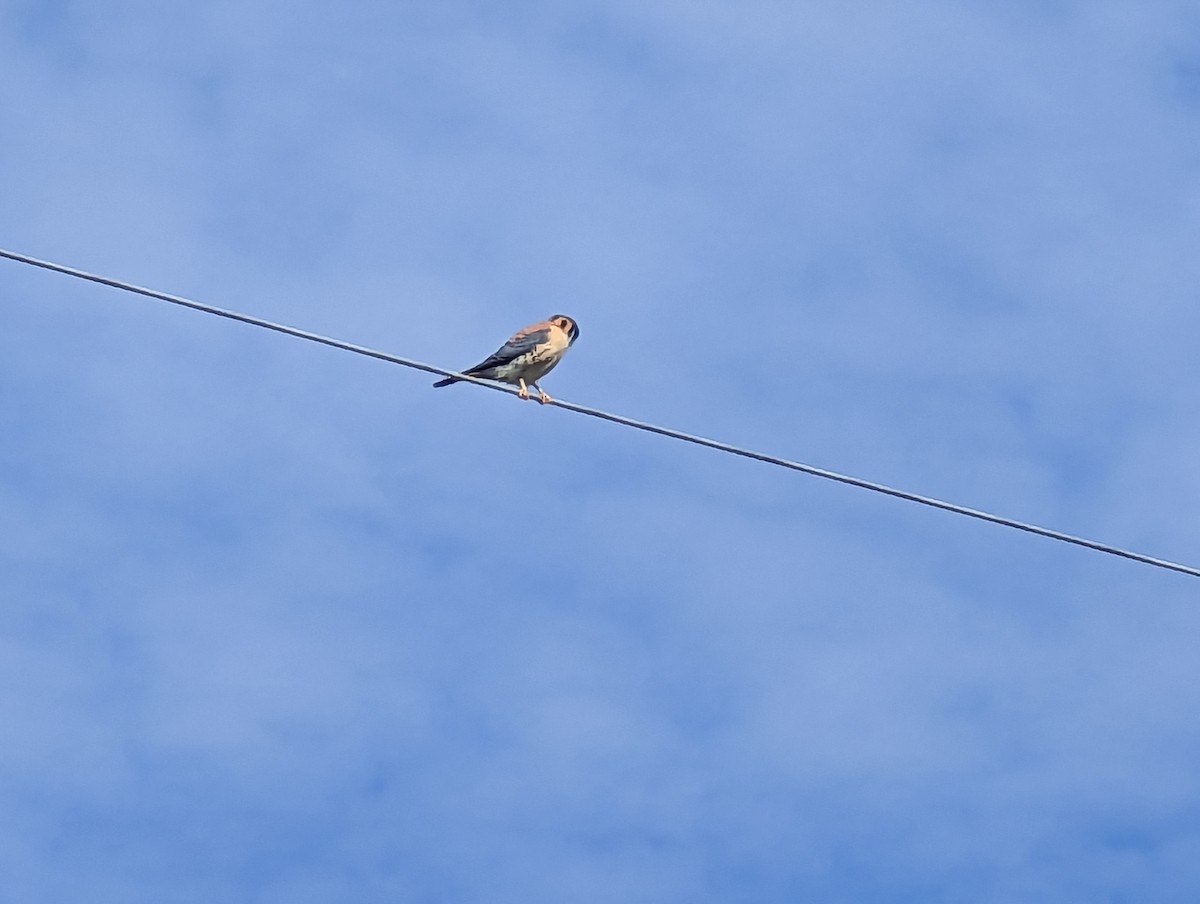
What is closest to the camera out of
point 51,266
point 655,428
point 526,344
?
point 51,266

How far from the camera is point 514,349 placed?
14148mm

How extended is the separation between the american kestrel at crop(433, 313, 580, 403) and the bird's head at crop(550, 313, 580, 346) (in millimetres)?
18

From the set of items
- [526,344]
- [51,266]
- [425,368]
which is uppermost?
[526,344]

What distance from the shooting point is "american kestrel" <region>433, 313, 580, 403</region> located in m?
14.1

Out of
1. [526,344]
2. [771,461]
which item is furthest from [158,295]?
[526,344]

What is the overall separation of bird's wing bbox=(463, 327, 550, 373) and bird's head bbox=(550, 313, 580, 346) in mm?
330

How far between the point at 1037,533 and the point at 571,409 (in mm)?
2401

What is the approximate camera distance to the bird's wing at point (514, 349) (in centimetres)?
1413

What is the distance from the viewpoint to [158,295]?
28.0 ft

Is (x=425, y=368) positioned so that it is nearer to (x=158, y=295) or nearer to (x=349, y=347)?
(x=349, y=347)

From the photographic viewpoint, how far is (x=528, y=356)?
14164mm

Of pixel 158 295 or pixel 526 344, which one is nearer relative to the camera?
pixel 158 295

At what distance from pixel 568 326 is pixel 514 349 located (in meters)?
0.74

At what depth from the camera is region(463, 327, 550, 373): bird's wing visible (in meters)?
14.1
